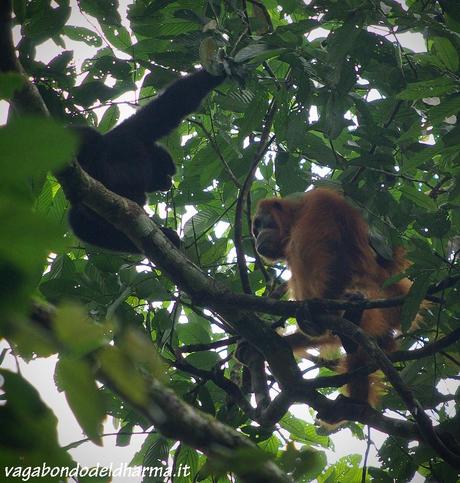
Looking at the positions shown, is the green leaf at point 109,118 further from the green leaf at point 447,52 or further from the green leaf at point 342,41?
the green leaf at point 447,52

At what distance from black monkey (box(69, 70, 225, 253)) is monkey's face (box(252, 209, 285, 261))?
155 centimetres

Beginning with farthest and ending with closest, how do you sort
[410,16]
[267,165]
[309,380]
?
[267,165]
[309,380]
[410,16]

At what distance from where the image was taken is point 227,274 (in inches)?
266

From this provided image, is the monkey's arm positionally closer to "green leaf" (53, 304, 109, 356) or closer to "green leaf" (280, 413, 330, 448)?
"green leaf" (280, 413, 330, 448)

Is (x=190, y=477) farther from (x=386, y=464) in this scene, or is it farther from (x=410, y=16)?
(x=410, y=16)

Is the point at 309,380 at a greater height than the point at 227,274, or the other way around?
the point at 227,274

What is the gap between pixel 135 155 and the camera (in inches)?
252

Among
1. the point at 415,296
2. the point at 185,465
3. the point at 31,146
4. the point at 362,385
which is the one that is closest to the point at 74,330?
the point at 31,146

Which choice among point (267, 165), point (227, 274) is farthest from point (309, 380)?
point (267, 165)

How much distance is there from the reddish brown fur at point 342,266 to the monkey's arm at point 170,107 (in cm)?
203

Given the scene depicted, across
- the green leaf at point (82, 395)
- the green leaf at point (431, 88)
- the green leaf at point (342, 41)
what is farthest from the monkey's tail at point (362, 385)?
the green leaf at point (82, 395)

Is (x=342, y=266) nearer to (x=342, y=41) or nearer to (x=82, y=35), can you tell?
(x=342, y=41)

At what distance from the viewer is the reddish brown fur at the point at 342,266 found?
636 cm

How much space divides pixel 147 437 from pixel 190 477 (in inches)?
41.2
